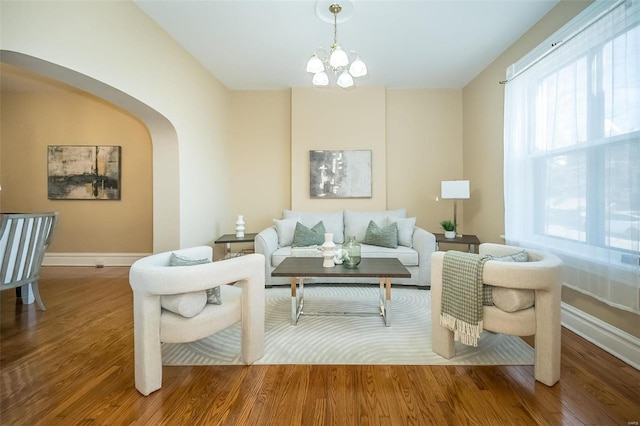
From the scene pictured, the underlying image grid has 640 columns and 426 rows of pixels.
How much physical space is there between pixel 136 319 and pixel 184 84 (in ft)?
9.26

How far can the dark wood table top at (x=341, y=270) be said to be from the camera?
225 centimetres

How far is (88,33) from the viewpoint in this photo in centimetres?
213

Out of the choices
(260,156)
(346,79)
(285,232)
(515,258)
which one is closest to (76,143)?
(260,156)

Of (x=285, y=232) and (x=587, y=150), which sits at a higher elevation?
(x=587, y=150)

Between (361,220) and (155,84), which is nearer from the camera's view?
(155,84)

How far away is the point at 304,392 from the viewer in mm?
1598

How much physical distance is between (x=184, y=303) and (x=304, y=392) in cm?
86

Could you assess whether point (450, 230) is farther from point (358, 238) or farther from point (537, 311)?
point (537, 311)

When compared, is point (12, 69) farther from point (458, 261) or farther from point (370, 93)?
point (458, 261)

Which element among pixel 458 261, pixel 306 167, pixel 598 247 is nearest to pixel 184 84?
pixel 306 167

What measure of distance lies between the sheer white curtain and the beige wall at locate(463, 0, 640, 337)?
256 mm

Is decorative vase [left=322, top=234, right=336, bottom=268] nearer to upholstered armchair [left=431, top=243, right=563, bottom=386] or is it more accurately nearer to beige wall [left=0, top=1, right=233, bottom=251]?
upholstered armchair [left=431, top=243, right=563, bottom=386]

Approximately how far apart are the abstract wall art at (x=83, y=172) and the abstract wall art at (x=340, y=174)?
3223mm

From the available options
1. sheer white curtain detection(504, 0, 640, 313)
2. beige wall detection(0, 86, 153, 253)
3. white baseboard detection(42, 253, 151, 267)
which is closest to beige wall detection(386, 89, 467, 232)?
sheer white curtain detection(504, 0, 640, 313)
